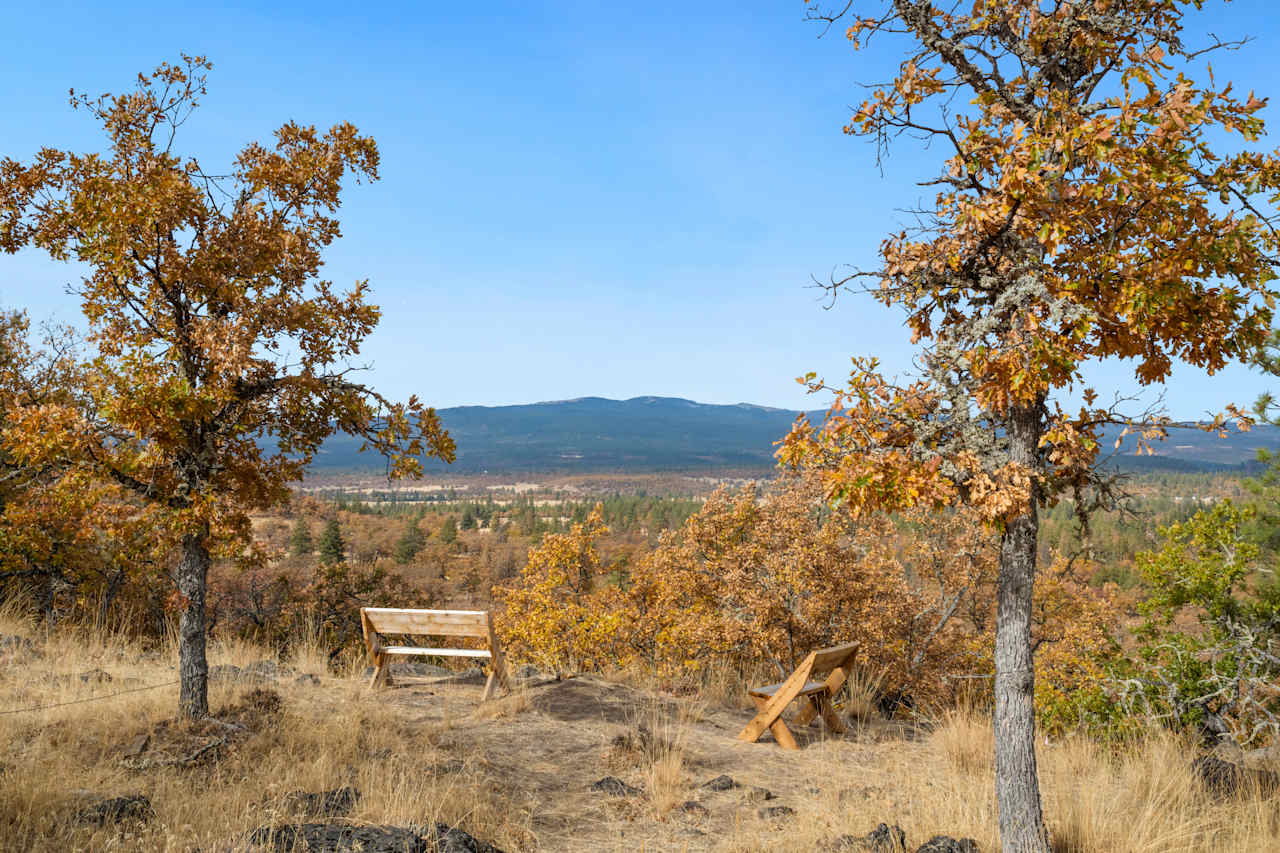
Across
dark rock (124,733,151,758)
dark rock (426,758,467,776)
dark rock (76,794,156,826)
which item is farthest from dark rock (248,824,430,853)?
dark rock (124,733,151,758)

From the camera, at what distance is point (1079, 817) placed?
5.22 metres

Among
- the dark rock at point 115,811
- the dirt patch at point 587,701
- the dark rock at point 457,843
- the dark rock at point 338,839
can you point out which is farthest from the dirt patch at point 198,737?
the dirt patch at point 587,701

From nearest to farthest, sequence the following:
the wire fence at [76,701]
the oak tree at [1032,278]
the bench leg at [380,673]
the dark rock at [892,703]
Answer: the oak tree at [1032,278]
the wire fence at [76,701]
the bench leg at [380,673]
the dark rock at [892,703]

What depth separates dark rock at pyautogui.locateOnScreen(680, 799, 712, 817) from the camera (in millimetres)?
6043

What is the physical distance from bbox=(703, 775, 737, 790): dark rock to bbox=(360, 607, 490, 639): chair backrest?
3164 millimetres

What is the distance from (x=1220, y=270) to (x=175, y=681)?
9.84 metres

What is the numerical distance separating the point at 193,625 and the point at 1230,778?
28.9ft

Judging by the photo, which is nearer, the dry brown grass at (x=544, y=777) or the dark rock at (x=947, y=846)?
the dark rock at (x=947, y=846)

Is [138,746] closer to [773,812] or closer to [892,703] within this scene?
[773,812]

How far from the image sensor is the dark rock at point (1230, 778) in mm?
6062

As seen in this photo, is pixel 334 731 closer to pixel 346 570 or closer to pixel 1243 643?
pixel 1243 643

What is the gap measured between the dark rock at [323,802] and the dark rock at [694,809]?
2422 millimetres

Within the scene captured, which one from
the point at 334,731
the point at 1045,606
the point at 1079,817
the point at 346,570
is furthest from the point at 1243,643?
the point at 346,570

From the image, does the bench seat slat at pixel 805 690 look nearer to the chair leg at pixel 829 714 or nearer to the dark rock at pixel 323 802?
the chair leg at pixel 829 714
